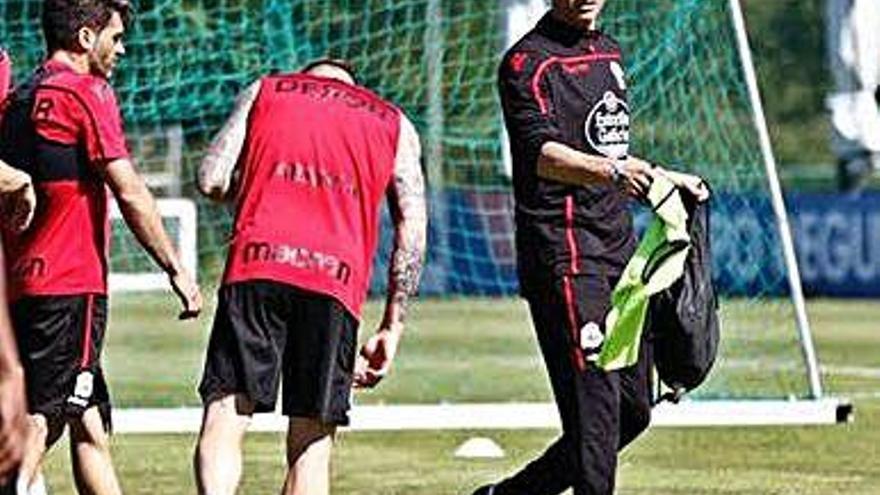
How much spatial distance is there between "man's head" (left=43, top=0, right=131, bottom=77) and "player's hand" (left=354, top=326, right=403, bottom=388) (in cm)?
137

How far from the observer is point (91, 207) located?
10.9 meters

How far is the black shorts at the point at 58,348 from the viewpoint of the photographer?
1085 centimetres

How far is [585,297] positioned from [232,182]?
1.34 m

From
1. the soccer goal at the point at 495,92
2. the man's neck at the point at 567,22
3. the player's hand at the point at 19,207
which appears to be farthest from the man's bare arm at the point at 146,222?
the soccer goal at the point at 495,92

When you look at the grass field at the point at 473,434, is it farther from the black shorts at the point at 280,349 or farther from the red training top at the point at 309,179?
the red training top at the point at 309,179

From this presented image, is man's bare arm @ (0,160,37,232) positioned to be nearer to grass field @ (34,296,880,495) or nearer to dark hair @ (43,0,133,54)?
dark hair @ (43,0,133,54)

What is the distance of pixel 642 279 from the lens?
10961 millimetres

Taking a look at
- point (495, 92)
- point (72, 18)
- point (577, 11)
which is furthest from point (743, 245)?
point (72, 18)

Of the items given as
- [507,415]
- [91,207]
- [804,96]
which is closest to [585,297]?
[91,207]

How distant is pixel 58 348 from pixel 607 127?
1974 millimetres

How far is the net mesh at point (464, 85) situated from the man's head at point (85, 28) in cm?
863

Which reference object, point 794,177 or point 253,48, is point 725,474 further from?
point 794,177

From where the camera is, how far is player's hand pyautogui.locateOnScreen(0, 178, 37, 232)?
33.9ft

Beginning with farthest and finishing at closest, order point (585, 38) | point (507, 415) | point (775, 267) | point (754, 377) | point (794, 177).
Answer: point (794, 177) < point (775, 267) < point (754, 377) < point (507, 415) < point (585, 38)
